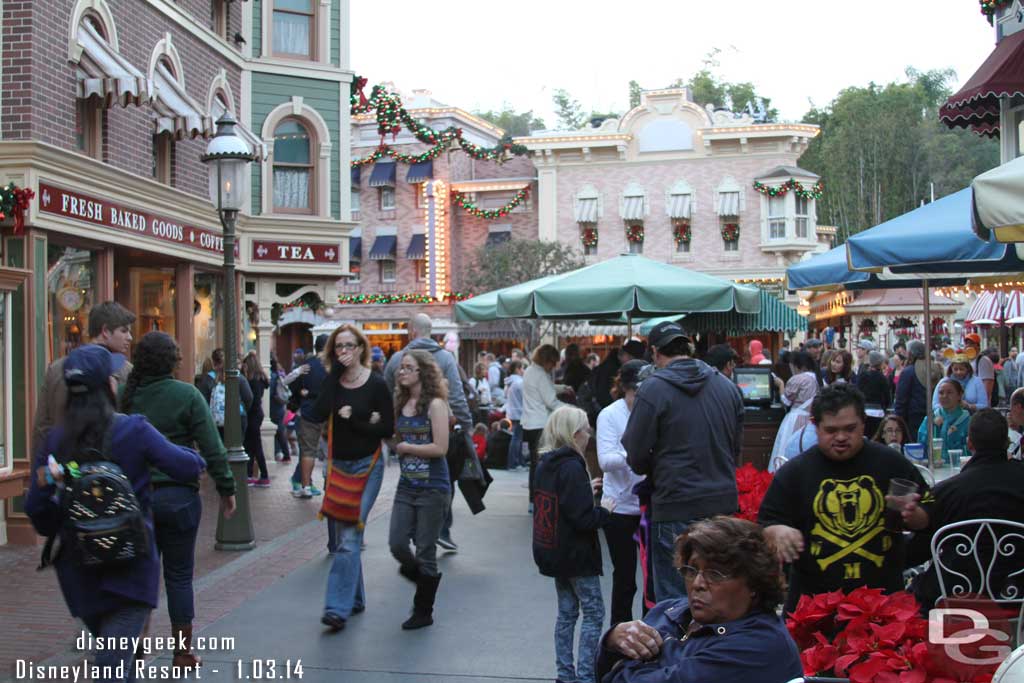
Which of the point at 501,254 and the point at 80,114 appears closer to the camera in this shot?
Answer: the point at 80,114

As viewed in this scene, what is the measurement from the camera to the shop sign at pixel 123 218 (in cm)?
1113

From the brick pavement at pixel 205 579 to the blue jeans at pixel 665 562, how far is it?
3.20 m

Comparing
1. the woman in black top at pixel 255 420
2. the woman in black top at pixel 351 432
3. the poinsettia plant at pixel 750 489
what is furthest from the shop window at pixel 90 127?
the poinsettia plant at pixel 750 489

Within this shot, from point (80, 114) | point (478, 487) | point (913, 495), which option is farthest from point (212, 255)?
point (913, 495)

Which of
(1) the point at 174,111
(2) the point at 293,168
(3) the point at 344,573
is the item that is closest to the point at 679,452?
(3) the point at 344,573

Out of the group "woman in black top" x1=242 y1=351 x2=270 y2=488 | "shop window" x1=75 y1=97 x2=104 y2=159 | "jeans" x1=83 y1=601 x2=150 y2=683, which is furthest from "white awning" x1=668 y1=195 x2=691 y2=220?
"jeans" x1=83 y1=601 x2=150 y2=683

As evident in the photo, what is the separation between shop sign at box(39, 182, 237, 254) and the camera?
36.5 feet

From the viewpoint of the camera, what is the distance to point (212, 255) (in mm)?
16562

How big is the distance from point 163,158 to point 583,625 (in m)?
11.7

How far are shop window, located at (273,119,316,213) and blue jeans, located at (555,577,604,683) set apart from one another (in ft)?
45.6

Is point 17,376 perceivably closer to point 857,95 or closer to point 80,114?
point 80,114

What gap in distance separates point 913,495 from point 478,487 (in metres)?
5.78

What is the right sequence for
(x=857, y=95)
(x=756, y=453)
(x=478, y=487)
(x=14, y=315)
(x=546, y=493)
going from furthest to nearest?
(x=857, y=95) < (x=756, y=453) < (x=14, y=315) < (x=478, y=487) < (x=546, y=493)

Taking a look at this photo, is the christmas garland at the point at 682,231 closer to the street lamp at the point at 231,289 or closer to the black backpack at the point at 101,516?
the street lamp at the point at 231,289
